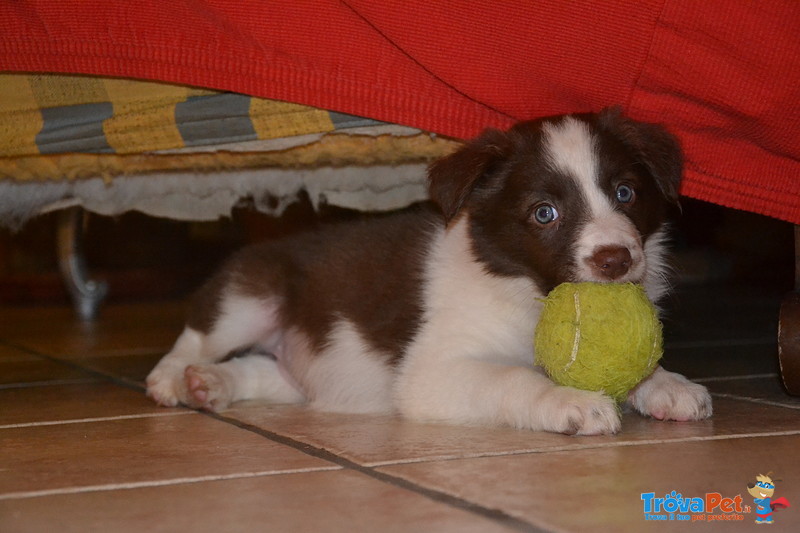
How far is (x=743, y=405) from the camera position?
2.69 m

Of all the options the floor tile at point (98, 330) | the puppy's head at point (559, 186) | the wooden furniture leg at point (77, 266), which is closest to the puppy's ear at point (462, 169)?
the puppy's head at point (559, 186)

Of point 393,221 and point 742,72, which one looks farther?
point 393,221

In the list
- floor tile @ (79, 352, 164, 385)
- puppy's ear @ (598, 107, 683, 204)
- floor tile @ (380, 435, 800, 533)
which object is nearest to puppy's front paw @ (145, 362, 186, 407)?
floor tile @ (79, 352, 164, 385)

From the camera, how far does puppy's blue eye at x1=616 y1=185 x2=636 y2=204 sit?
9.30 feet

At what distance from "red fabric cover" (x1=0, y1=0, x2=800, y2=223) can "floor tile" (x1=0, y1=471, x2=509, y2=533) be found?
4.26ft

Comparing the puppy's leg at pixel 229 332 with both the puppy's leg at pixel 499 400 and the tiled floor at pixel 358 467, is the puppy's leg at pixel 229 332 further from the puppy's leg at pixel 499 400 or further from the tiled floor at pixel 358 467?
the puppy's leg at pixel 499 400

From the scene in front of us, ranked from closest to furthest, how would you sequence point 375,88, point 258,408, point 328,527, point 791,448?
point 328,527
point 791,448
point 375,88
point 258,408

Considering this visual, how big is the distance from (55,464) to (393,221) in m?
1.72

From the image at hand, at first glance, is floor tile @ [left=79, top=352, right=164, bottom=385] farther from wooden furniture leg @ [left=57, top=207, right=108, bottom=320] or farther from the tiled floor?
wooden furniture leg @ [left=57, top=207, right=108, bottom=320]

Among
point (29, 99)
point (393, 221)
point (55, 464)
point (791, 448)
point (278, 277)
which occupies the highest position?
point (29, 99)

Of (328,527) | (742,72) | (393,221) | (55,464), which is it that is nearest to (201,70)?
(393,221)

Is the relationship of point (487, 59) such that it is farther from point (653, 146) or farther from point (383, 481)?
point (383, 481)

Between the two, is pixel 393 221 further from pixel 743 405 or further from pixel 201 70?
pixel 743 405

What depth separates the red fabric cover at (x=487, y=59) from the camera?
2.51 metres
